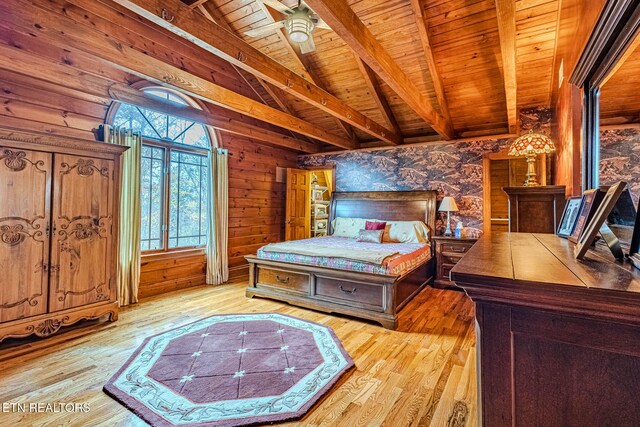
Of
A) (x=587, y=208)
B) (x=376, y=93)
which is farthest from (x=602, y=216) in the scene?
(x=376, y=93)

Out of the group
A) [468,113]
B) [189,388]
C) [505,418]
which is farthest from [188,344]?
[468,113]

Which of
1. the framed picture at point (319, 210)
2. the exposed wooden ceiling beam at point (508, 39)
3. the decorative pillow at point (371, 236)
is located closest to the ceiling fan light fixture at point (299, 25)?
the exposed wooden ceiling beam at point (508, 39)

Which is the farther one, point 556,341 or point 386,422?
point 386,422

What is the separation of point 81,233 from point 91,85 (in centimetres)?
165

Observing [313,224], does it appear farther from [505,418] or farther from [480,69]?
[505,418]

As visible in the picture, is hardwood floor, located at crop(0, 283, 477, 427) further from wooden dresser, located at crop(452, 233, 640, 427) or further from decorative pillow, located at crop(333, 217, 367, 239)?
decorative pillow, located at crop(333, 217, 367, 239)

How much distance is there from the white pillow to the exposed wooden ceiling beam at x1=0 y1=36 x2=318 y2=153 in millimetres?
→ 2324

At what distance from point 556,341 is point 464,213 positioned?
4588 mm

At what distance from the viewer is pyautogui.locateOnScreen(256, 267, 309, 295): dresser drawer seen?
12.2 feet

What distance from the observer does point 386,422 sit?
5.63 ft

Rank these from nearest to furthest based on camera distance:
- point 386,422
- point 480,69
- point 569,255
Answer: point 569,255, point 386,422, point 480,69

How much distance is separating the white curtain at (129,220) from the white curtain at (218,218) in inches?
42.1

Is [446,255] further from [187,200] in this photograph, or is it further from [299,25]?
[187,200]

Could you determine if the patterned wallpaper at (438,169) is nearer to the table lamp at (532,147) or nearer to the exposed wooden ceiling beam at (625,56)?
the table lamp at (532,147)
